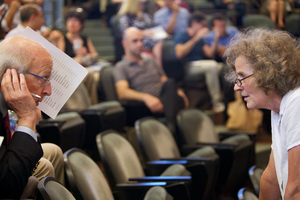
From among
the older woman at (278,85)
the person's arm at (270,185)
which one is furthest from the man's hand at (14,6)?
the person's arm at (270,185)

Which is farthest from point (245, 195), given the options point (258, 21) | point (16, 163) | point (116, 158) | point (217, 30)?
point (258, 21)

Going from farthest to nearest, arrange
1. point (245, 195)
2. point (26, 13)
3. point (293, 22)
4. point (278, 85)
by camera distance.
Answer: point (293, 22), point (26, 13), point (245, 195), point (278, 85)

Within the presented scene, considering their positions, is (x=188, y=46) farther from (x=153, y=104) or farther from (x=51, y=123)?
(x=51, y=123)

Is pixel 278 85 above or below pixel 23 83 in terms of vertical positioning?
below

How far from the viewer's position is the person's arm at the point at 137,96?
2891 mm

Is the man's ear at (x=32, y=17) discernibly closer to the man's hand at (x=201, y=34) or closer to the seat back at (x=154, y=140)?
the seat back at (x=154, y=140)

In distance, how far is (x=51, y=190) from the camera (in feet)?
3.56

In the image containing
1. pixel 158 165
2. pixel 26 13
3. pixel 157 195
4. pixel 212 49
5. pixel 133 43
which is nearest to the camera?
pixel 157 195

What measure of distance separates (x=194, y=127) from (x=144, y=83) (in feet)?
2.40

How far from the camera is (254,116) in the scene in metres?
3.34

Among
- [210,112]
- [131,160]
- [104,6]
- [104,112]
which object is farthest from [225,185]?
[104,6]

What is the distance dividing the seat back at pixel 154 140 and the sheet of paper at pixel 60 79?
0.86 meters

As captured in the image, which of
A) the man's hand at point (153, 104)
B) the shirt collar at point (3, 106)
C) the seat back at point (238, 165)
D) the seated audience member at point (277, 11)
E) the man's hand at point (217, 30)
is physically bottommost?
the seat back at point (238, 165)


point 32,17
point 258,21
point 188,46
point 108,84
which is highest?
point 32,17
